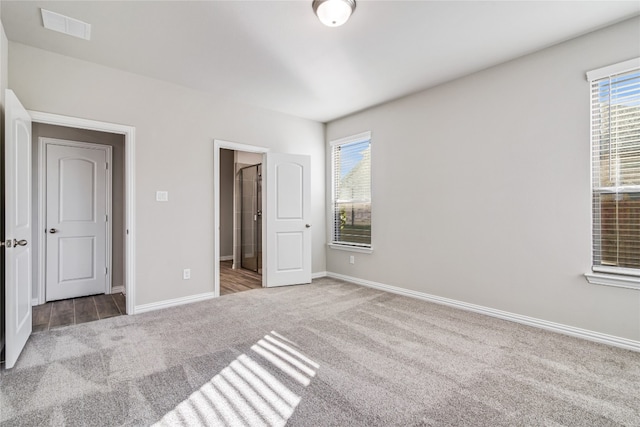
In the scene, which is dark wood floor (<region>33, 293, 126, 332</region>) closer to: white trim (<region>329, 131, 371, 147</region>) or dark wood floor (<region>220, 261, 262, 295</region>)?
dark wood floor (<region>220, 261, 262, 295</region>)

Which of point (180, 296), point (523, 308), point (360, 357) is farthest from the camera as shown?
point (180, 296)

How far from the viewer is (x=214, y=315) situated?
3291 millimetres

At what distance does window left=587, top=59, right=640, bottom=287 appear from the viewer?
2457 millimetres

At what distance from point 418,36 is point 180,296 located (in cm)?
379

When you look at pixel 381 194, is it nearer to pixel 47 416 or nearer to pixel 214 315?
pixel 214 315

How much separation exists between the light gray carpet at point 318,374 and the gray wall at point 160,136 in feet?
2.31

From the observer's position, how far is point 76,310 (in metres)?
3.51

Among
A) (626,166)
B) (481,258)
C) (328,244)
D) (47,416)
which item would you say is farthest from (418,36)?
(47,416)

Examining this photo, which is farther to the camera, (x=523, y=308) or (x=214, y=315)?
(x=214, y=315)

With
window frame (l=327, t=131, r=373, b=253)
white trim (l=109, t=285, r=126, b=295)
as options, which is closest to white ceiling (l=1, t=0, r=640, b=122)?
window frame (l=327, t=131, r=373, b=253)

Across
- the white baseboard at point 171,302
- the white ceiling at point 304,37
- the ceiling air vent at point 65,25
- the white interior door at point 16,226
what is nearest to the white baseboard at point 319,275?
the white baseboard at point 171,302

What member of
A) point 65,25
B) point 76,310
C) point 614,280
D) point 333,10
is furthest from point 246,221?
point 614,280

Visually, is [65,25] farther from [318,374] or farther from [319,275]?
[319,275]

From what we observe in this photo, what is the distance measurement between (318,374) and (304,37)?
2.74m
